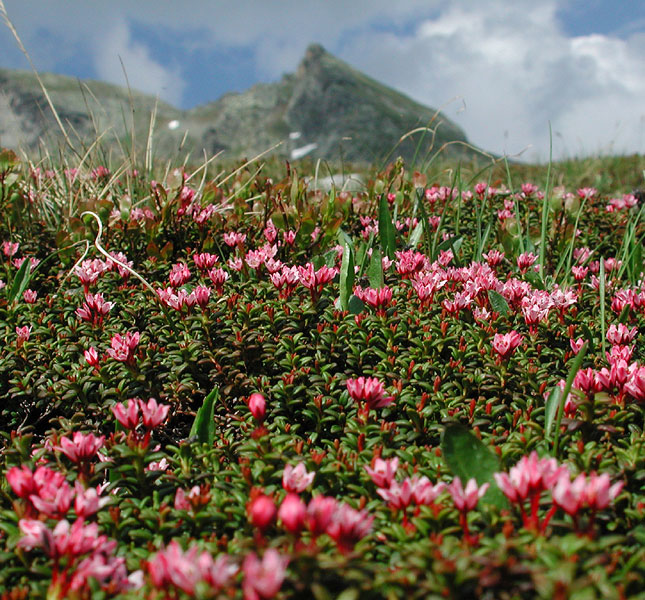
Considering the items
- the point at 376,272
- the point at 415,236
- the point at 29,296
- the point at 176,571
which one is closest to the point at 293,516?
the point at 176,571

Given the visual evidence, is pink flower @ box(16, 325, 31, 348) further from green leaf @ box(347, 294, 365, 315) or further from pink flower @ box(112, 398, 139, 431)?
green leaf @ box(347, 294, 365, 315)

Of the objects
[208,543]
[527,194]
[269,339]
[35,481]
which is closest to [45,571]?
[35,481]

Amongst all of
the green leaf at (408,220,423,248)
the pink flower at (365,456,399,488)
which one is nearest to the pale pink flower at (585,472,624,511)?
the pink flower at (365,456,399,488)

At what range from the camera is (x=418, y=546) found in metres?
1.45

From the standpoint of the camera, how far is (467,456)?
182 centimetres

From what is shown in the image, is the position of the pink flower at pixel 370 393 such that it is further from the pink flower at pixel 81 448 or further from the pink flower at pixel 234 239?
the pink flower at pixel 234 239

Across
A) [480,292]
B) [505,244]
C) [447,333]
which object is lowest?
[447,333]

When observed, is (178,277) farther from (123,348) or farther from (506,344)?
(506,344)

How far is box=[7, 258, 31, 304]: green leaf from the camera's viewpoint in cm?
324

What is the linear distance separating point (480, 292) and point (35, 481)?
7.57ft

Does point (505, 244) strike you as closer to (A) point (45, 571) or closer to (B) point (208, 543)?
(B) point (208, 543)

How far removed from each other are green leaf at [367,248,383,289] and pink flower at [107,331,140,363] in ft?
4.66

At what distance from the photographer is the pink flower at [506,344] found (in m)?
2.46

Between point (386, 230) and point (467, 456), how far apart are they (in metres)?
2.24
